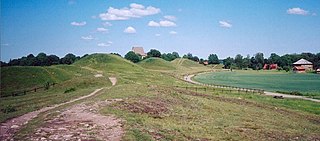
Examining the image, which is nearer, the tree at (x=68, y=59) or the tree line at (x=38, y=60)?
the tree line at (x=38, y=60)

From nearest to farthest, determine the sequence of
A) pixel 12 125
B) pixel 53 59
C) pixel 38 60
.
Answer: pixel 12 125 < pixel 38 60 < pixel 53 59

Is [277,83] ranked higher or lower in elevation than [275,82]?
lower

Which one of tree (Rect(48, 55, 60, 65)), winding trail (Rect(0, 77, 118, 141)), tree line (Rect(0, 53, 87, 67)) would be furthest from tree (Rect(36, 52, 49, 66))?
winding trail (Rect(0, 77, 118, 141))

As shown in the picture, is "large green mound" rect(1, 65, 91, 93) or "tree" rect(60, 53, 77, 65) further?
"tree" rect(60, 53, 77, 65)

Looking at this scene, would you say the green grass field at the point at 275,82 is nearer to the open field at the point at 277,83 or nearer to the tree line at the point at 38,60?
the open field at the point at 277,83

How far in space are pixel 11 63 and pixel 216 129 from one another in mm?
157141

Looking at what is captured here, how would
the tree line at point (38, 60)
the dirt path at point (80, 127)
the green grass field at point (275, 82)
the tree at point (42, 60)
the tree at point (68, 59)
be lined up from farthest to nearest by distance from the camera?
1. the tree at point (68, 59)
2. the tree at point (42, 60)
3. the tree line at point (38, 60)
4. the green grass field at point (275, 82)
5. the dirt path at point (80, 127)

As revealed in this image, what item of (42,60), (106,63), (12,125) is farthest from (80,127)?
(42,60)

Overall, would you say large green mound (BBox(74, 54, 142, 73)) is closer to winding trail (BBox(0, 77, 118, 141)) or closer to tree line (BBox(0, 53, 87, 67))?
tree line (BBox(0, 53, 87, 67))

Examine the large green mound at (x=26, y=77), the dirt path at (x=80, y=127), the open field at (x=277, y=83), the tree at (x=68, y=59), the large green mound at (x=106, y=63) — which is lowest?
the open field at (x=277, y=83)

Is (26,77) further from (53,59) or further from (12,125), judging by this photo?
(53,59)

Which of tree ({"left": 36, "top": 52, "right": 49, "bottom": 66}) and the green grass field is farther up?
tree ({"left": 36, "top": 52, "right": 49, "bottom": 66})

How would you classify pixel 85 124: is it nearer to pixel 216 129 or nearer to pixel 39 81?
pixel 216 129

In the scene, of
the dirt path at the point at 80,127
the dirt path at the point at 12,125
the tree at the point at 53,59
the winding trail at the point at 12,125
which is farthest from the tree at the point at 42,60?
the dirt path at the point at 80,127
